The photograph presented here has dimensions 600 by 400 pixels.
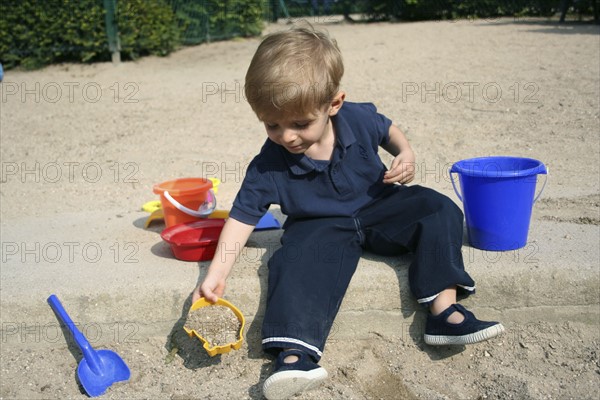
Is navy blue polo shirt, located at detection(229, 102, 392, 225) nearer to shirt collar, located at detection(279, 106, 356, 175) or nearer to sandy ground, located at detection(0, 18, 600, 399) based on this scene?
shirt collar, located at detection(279, 106, 356, 175)

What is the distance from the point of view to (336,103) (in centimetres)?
259

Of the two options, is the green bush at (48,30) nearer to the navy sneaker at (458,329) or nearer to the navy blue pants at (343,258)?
the navy blue pants at (343,258)

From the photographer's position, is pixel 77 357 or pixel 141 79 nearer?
pixel 77 357

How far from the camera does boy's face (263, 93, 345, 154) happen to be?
2436mm

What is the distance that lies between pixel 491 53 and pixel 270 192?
5552 mm

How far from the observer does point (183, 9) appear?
9.87 metres

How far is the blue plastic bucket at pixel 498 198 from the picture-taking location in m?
2.62

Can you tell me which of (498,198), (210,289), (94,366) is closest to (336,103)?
(498,198)

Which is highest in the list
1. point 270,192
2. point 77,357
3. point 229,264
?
point 270,192

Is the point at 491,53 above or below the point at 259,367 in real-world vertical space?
above

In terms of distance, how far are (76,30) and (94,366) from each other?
6662 millimetres

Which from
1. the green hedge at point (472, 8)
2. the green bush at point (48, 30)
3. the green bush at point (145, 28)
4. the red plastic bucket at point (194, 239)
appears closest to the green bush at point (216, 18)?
the green bush at point (145, 28)

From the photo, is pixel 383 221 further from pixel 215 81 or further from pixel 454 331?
pixel 215 81

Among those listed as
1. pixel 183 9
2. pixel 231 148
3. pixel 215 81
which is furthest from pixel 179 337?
pixel 183 9
